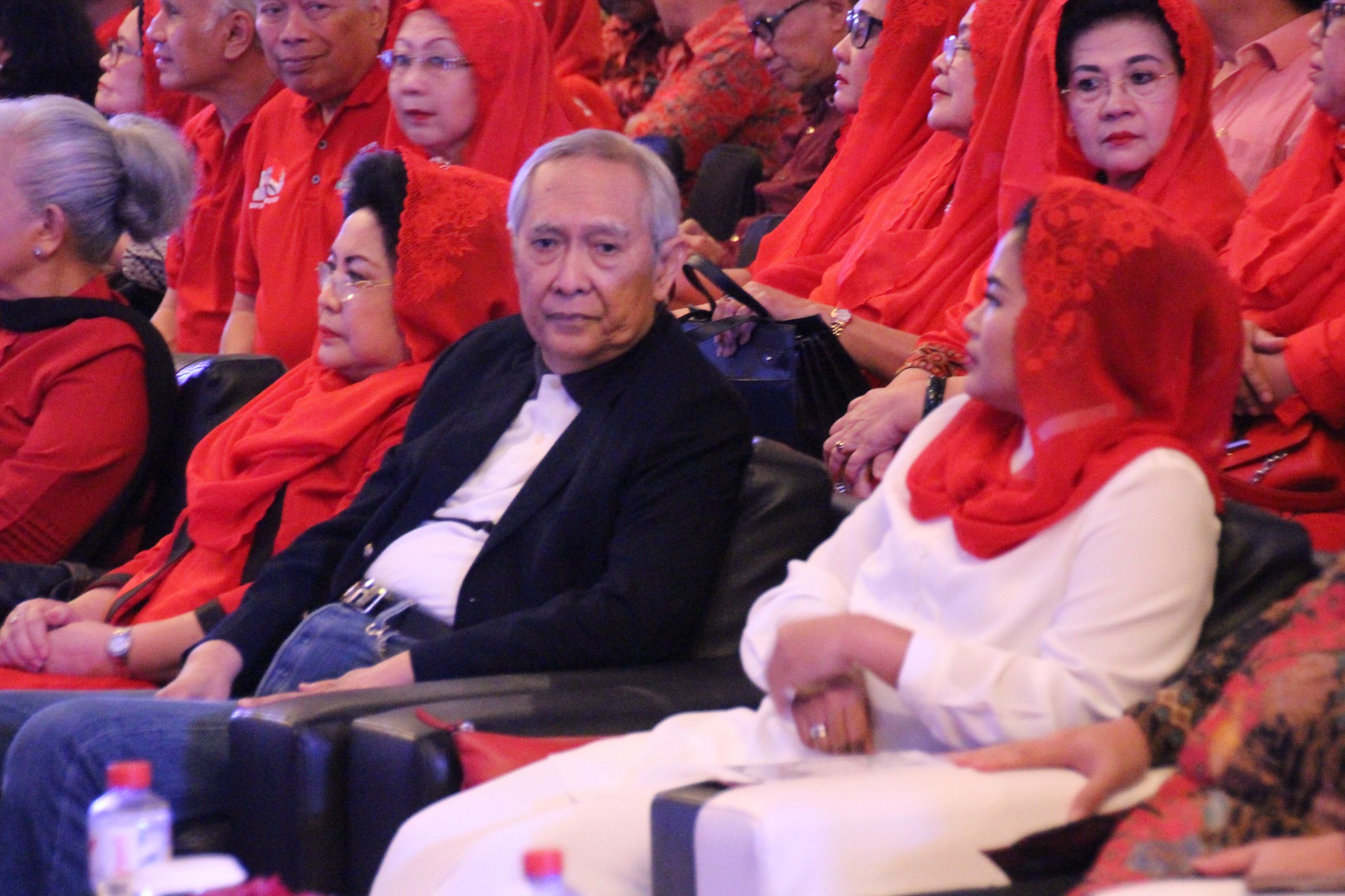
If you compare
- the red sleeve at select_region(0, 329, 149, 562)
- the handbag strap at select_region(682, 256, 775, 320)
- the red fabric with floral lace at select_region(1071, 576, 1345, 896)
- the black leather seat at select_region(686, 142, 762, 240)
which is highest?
the black leather seat at select_region(686, 142, 762, 240)

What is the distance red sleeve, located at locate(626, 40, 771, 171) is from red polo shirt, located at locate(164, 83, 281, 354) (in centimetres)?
118

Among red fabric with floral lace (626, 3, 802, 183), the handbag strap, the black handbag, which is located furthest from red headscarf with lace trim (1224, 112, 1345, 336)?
red fabric with floral lace (626, 3, 802, 183)

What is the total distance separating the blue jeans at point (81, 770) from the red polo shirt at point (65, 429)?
0.92 meters

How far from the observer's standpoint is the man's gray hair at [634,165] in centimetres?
266

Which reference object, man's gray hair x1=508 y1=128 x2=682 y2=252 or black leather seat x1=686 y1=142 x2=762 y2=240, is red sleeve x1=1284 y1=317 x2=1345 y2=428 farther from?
black leather seat x1=686 y1=142 x2=762 y2=240

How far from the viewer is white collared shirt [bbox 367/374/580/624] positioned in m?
2.66

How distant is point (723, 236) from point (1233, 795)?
3.26m

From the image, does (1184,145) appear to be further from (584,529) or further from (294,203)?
(294,203)

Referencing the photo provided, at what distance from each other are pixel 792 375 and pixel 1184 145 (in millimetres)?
803

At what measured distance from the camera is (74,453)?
333 cm

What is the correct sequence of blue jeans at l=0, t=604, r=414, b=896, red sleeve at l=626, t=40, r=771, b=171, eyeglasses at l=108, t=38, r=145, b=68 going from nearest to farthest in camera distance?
1. blue jeans at l=0, t=604, r=414, b=896
2. red sleeve at l=626, t=40, r=771, b=171
3. eyeglasses at l=108, t=38, r=145, b=68

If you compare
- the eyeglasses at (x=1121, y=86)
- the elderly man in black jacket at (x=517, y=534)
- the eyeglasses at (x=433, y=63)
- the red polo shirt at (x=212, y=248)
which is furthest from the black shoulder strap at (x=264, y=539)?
the red polo shirt at (x=212, y=248)

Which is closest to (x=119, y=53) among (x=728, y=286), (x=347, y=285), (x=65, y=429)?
(x=65, y=429)

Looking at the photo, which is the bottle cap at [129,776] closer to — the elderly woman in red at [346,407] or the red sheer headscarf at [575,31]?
the elderly woman in red at [346,407]
